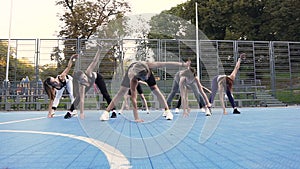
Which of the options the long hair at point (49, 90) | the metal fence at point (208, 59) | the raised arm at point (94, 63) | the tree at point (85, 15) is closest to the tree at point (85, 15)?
the tree at point (85, 15)

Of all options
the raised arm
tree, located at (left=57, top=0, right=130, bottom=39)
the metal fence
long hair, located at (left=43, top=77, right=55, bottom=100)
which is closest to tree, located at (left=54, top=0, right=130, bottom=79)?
tree, located at (left=57, top=0, right=130, bottom=39)

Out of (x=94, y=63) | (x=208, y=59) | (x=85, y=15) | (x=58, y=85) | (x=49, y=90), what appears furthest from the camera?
(x=85, y=15)

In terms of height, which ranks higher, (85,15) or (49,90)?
(85,15)

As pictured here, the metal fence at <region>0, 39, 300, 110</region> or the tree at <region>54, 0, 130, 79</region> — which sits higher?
the tree at <region>54, 0, 130, 79</region>

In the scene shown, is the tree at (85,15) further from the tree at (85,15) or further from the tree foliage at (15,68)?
the tree foliage at (15,68)

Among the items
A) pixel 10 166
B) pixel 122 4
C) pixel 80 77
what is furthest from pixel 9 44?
pixel 10 166

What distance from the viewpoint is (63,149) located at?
94.0 inches

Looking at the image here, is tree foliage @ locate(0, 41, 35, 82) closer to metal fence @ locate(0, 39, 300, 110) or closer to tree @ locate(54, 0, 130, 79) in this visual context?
metal fence @ locate(0, 39, 300, 110)

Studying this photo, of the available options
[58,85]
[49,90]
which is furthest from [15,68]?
[58,85]

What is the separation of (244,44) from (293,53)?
3308mm

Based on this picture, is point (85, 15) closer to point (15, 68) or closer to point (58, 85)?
point (15, 68)

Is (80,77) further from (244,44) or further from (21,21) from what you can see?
(21,21)

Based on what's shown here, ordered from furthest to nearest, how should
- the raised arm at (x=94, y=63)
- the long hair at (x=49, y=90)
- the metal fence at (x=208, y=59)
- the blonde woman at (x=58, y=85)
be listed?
the metal fence at (x=208, y=59) → the long hair at (x=49, y=90) → the blonde woman at (x=58, y=85) → the raised arm at (x=94, y=63)

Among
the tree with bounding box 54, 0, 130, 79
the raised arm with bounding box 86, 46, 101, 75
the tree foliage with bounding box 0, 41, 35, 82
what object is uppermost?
the tree with bounding box 54, 0, 130, 79
